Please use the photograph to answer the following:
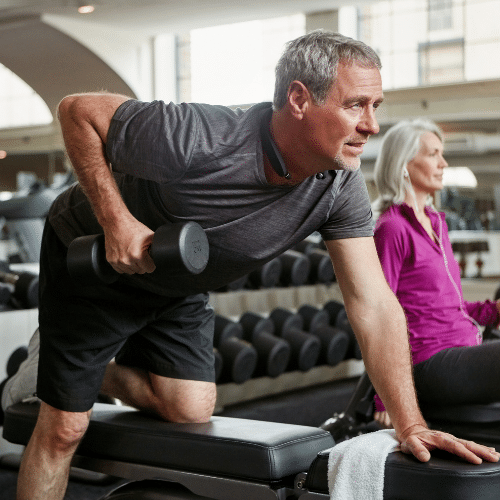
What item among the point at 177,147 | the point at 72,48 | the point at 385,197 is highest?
the point at 72,48

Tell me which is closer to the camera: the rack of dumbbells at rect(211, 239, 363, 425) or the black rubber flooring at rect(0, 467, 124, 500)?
the black rubber flooring at rect(0, 467, 124, 500)

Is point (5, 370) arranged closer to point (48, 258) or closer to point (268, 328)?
point (48, 258)

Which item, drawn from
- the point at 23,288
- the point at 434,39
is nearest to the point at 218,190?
the point at 23,288

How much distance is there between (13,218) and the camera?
448 centimetres

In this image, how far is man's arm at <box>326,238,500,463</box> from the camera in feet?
4.51

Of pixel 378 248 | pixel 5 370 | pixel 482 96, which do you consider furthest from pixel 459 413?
pixel 482 96

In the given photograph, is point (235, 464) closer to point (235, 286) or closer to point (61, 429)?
point (61, 429)

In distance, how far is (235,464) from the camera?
133 cm

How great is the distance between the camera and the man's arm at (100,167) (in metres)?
1.30

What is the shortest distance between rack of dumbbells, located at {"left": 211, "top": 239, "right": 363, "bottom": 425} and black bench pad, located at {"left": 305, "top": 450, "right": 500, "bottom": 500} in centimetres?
200

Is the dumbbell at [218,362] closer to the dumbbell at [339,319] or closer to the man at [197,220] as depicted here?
the dumbbell at [339,319]

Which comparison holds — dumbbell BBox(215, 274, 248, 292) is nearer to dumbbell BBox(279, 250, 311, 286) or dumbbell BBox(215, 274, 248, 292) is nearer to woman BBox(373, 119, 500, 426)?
dumbbell BBox(279, 250, 311, 286)

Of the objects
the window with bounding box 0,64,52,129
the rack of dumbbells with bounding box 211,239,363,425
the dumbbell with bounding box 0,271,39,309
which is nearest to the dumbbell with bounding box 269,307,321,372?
the rack of dumbbells with bounding box 211,239,363,425

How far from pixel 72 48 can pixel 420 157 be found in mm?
6941
